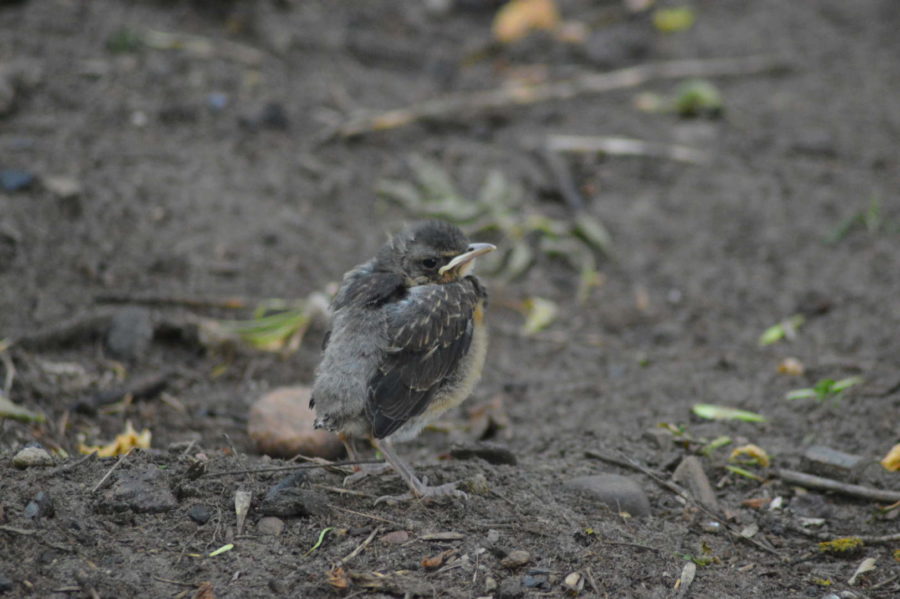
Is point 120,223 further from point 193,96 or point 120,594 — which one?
point 120,594

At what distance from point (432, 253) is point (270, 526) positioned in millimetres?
1593

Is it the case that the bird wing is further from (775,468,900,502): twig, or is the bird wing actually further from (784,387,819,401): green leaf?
(784,387,819,401): green leaf

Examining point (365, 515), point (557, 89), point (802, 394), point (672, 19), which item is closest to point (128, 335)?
point (365, 515)

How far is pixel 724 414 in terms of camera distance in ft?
16.7

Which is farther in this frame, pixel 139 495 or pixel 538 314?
pixel 538 314

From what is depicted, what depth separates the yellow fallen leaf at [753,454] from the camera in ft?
15.2

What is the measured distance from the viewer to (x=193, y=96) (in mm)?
8102

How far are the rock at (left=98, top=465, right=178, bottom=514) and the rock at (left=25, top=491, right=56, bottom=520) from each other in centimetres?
18

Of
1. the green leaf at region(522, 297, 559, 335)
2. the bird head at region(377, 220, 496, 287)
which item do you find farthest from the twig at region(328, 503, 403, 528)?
the green leaf at region(522, 297, 559, 335)

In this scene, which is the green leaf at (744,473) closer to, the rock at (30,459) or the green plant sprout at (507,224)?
the green plant sprout at (507,224)

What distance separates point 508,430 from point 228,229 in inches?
108

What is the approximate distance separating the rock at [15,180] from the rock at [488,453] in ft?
12.1

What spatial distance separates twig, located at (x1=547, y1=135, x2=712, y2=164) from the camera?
28.0ft

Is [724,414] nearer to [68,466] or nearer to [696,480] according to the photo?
[696,480]
